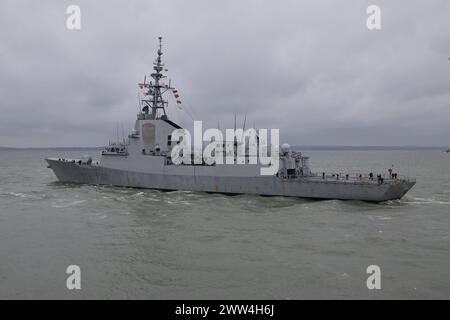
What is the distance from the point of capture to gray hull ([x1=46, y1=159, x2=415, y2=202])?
85.0ft

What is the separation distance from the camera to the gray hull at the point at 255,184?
25913mm

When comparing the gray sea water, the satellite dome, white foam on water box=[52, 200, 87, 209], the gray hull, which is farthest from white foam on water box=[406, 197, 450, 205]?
white foam on water box=[52, 200, 87, 209]

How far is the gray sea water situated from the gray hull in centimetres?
96

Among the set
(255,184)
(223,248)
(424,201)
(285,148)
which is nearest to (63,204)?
(255,184)

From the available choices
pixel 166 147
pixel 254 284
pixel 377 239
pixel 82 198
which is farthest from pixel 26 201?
pixel 377 239

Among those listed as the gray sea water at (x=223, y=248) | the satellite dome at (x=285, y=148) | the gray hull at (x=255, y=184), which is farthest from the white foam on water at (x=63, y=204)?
the satellite dome at (x=285, y=148)

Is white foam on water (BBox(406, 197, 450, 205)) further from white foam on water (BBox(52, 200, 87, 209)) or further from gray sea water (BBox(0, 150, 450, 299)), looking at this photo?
white foam on water (BBox(52, 200, 87, 209))

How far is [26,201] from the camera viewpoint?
27.3 metres

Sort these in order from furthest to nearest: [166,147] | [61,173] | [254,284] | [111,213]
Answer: [61,173]
[166,147]
[111,213]
[254,284]

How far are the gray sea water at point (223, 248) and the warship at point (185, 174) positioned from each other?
1223 mm
